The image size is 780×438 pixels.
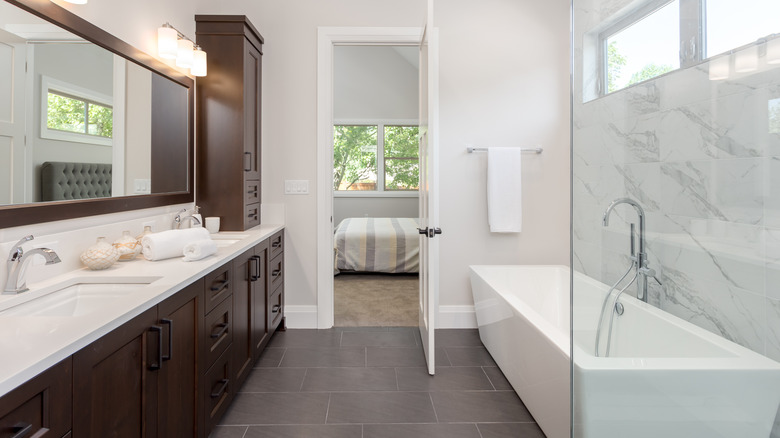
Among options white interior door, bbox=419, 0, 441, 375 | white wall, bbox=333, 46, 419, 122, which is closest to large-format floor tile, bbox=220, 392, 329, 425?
white interior door, bbox=419, 0, 441, 375

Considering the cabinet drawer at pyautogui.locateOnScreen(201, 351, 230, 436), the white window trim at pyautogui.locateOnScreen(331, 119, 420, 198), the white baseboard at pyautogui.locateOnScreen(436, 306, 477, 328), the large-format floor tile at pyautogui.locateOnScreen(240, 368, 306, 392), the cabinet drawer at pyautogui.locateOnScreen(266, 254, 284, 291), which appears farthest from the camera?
the white window trim at pyautogui.locateOnScreen(331, 119, 420, 198)

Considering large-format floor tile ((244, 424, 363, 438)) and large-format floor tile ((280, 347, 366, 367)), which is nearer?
large-format floor tile ((244, 424, 363, 438))

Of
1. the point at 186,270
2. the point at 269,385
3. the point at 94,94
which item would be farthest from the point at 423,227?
the point at 94,94

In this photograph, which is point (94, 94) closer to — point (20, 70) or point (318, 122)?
point (20, 70)

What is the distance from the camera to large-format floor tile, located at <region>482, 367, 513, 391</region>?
91.4 inches

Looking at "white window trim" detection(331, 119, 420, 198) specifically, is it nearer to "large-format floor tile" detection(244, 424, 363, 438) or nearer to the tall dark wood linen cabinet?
the tall dark wood linen cabinet

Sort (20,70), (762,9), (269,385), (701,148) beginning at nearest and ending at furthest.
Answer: (762,9) < (701,148) < (20,70) < (269,385)

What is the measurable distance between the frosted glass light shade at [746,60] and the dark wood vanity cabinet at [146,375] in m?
1.43

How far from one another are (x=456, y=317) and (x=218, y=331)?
6.40 feet

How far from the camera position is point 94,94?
179cm

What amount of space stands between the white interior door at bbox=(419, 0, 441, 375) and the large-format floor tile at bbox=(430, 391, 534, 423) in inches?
11.2

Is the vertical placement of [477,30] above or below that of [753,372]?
above

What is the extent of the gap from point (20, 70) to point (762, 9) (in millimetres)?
1952

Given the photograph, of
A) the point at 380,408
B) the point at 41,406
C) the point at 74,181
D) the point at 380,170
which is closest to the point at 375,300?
the point at 380,408
